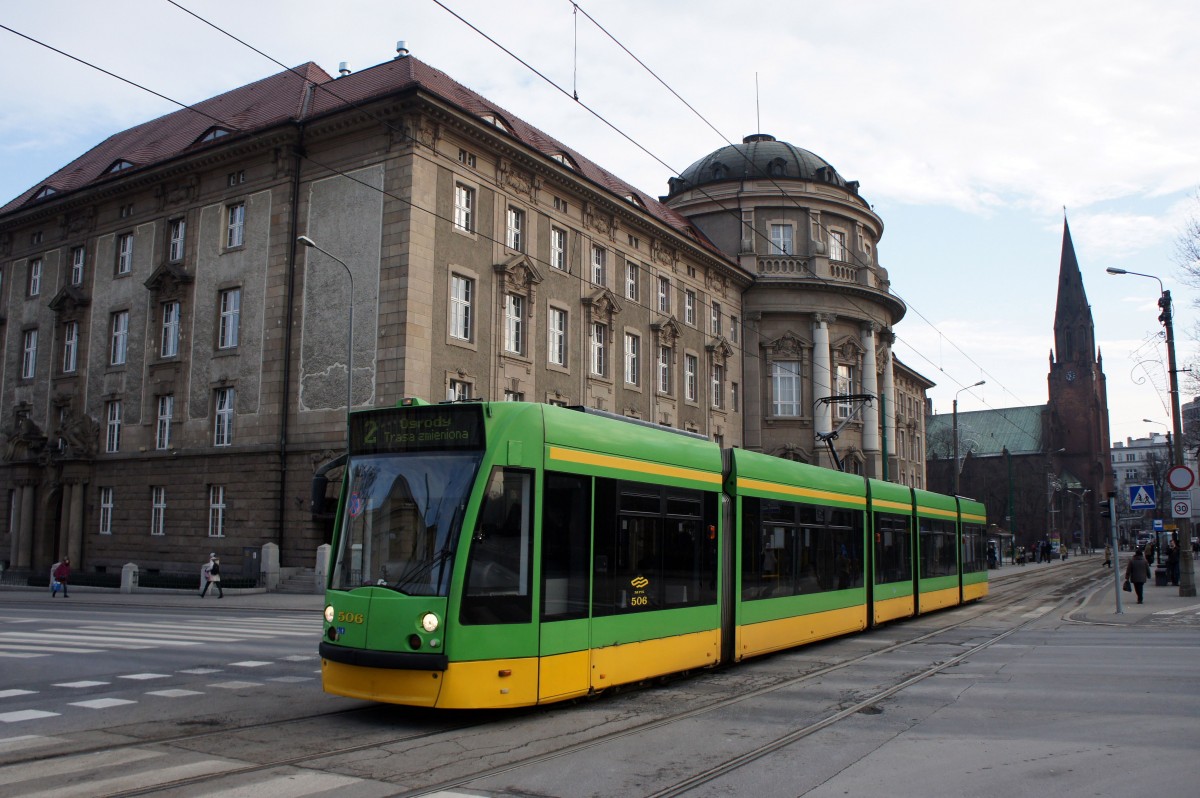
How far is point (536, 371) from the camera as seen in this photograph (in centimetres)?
3506

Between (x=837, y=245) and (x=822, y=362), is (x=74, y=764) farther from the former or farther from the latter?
(x=837, y=245)

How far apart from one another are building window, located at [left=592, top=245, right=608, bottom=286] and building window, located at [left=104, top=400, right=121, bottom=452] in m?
18.7

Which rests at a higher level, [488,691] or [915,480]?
[915,480]

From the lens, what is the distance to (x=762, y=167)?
181 feet

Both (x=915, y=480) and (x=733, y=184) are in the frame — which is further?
(x=915, y=480)

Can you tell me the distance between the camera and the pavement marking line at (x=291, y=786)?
253 inches

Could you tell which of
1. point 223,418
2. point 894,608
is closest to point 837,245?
point 223,418

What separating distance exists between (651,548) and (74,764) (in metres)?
5.63

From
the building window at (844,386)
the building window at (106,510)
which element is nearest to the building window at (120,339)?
the building window at (106,510)

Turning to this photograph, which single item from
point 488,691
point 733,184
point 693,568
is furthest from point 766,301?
point 488,691

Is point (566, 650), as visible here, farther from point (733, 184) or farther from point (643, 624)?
point (733, 184)

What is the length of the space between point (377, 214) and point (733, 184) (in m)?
27.8

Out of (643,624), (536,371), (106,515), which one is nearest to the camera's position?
(643,624)

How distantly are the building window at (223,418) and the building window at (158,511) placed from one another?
309 cm
